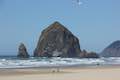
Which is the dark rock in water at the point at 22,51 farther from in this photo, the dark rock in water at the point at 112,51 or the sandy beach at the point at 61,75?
the sandy beach at the point at 61,75

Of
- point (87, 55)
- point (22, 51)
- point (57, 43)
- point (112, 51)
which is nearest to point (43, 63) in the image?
point (22, 51)

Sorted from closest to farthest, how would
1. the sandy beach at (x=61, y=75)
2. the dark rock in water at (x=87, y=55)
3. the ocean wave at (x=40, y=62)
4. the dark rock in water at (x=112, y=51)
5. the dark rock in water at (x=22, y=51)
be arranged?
the sandy beach at (x=61, y=75) → the ocean wave at (x=40, y=62) → the dark rock in water at (x=22, y=51) → the dark rock in water at (x=87, y=55) → the dark rock in water at (x=112, y=51)

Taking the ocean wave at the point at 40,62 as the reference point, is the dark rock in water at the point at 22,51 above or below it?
above

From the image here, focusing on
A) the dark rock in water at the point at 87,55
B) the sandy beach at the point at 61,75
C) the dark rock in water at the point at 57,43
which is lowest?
the sandy beach at the point at 61,75

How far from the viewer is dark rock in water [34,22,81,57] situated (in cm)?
11611

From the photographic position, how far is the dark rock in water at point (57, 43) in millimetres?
116106

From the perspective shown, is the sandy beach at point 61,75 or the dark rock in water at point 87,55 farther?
the dark rock in water at point 87,55

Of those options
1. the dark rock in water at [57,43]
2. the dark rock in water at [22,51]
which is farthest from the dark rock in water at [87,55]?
the dark rock in water at [22,51]

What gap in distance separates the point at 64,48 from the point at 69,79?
9119 centimetres

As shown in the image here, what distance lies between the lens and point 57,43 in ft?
396

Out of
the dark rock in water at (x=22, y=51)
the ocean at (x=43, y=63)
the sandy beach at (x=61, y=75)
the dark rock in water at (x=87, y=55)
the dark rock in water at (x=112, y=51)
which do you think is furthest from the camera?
the dark rock in water at (x=112, y=51)

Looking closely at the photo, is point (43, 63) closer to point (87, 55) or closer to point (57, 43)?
point (87, 55)

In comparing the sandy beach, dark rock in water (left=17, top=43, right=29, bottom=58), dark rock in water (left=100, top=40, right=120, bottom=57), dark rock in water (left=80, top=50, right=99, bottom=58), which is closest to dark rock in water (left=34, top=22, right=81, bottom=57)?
dark rock in water (left=80, top=50, right=99, bottom=58)

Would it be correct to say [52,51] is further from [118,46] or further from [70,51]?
[118,46]
